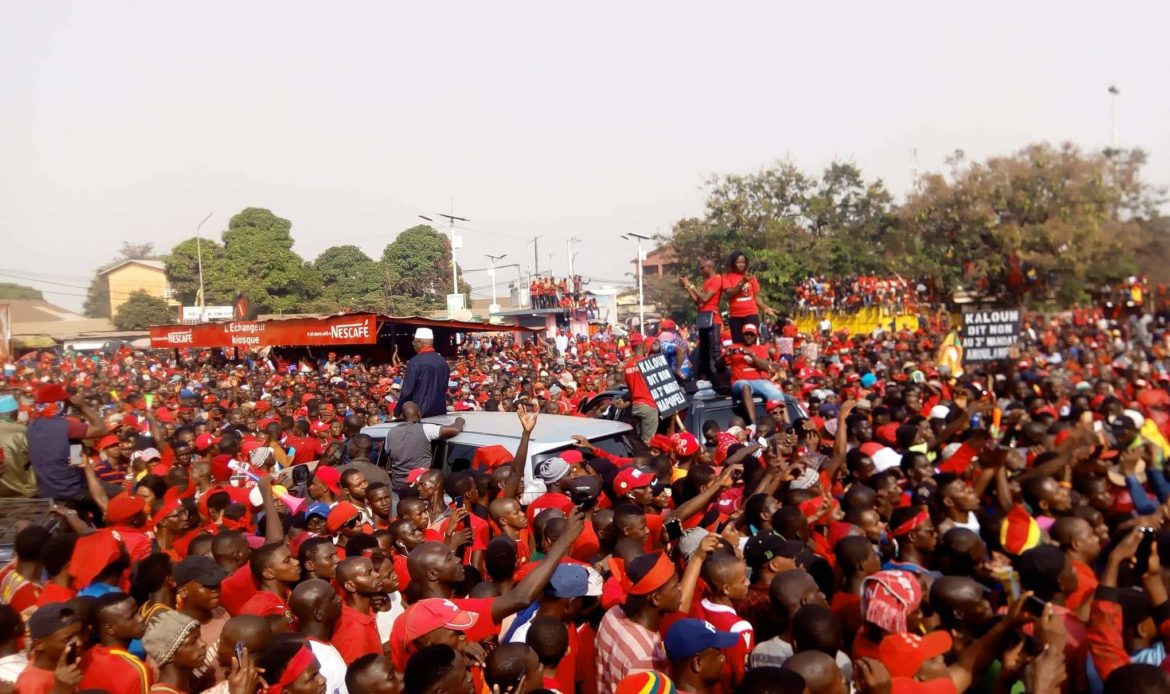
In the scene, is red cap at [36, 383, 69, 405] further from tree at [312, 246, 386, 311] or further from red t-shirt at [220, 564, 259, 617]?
tree at [312, 246, 386, 311]

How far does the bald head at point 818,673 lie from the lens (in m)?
2.89

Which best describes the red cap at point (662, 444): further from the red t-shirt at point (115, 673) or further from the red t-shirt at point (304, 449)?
the red t-shirt at point (115, 673)

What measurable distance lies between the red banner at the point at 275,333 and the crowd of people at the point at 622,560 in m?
14.9

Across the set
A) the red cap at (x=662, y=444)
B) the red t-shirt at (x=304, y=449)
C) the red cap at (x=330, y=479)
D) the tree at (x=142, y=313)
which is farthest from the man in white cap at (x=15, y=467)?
the tree at (x=142, y=313)

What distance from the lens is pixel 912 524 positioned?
14.8 ft

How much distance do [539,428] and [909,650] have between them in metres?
4.41

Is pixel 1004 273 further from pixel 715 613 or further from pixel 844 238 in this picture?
pixel 715 613

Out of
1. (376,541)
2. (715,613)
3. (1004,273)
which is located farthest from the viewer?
(1004,273)

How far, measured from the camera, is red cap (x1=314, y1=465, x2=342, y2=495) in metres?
6.79

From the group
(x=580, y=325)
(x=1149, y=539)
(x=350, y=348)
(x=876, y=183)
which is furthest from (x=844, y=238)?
(x=1149, y=539)

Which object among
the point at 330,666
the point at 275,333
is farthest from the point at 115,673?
the point at 275,333

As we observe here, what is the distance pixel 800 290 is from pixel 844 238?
15.0ft

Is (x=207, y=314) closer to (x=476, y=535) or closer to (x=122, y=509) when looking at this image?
(x=122, y=509)

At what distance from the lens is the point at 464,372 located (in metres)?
20.0
